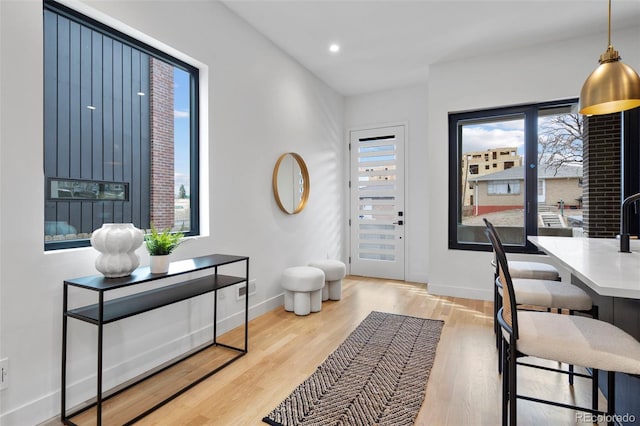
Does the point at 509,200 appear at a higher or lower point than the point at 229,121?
lower

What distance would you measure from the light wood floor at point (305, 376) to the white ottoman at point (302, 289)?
4.3 inches

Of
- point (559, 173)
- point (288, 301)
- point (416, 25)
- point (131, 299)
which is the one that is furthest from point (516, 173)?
point (131, 299)

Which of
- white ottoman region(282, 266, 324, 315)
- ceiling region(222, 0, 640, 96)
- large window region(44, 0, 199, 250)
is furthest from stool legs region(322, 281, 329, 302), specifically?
ceiling region(222, 0, 640, 96)

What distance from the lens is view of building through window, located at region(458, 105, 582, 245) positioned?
149 inches

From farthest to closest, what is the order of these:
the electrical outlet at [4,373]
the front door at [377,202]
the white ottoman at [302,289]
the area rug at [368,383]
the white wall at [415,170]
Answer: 1. the front door at [377,202]
2. the white wall at [415,170]
3. the white ottoman at [302,289]
4. the area rug at [368,383]
5. the electrical outlet at [4,373]

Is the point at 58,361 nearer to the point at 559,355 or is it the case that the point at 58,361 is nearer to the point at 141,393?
the point at 141,393

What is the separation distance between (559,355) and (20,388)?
245 cm

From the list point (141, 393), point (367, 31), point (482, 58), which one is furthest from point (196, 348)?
point (482, 58)

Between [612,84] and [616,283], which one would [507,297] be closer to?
[616,283]

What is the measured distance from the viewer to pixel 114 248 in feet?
5.89

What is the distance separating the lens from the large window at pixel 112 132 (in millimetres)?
1924

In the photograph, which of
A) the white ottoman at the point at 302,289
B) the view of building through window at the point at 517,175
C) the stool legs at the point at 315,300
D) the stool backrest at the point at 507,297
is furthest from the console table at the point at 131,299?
the view of building through window at the point at 517,175

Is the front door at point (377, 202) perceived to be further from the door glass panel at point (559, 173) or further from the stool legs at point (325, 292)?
the door glass panel at point (559, 173)

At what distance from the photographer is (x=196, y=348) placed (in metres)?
2.62
